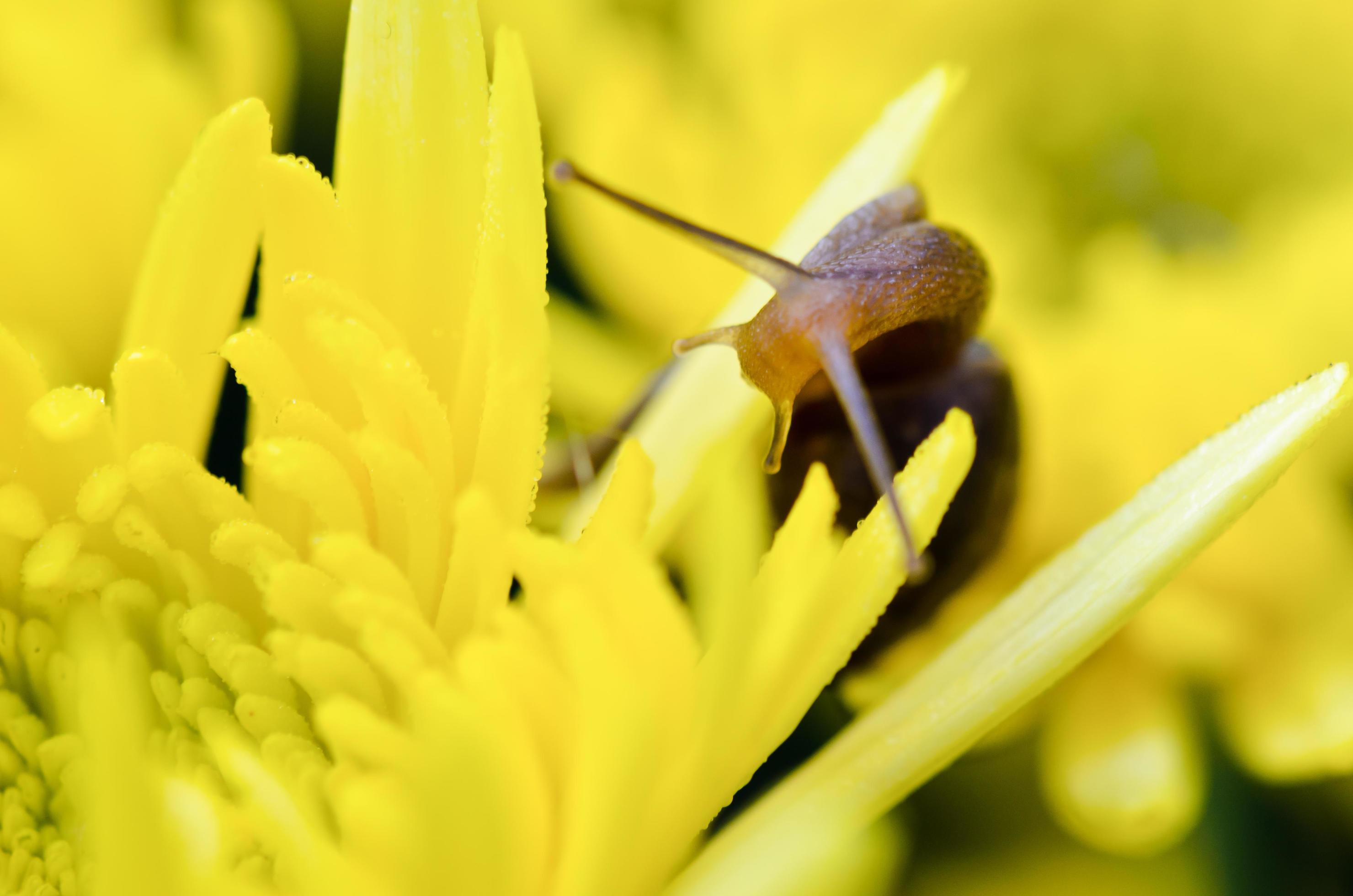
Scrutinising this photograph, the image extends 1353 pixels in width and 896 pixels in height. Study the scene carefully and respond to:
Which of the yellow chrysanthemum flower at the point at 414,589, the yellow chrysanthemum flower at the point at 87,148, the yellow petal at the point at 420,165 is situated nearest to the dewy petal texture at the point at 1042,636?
the yellow chrysanthemum flower at the point at 414,589

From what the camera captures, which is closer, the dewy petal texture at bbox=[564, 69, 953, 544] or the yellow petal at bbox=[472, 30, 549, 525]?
the yellow petal at bbox=[472, 30, 549, 525]

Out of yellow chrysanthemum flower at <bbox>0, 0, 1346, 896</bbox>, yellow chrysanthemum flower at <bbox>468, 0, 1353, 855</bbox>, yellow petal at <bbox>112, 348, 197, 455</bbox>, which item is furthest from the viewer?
yellow chrysanthemum flower at <bbox>468, 0, 1353, 855</bbox>

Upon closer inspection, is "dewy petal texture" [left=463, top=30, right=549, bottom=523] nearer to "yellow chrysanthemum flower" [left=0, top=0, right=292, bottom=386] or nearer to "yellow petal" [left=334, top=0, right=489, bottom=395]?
"yellow petal" [left=334, top=0, right=489, bottom=395]

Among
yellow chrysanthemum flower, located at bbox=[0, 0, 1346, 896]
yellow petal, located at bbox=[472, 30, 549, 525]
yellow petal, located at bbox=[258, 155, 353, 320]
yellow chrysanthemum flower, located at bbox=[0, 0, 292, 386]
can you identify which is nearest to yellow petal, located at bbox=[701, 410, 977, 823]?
yellow chrysanthemum flower, located at bbox=[0, 0, 1346, 896]

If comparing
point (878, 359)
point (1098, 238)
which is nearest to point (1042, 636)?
point (878, 359)

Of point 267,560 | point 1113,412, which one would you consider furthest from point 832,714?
A: point 267,560

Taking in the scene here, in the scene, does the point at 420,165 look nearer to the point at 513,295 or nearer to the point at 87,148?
the point at 513,295

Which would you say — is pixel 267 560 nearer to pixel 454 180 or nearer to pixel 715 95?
pixel 454 180
